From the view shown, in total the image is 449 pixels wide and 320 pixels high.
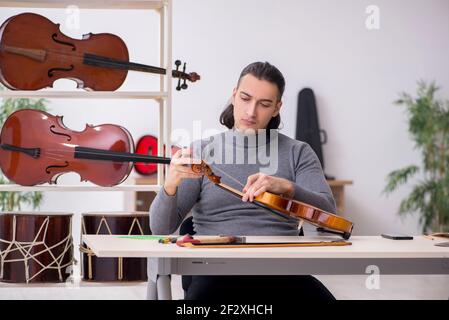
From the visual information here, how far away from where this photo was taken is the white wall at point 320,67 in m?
5.89

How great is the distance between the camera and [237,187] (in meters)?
2.37

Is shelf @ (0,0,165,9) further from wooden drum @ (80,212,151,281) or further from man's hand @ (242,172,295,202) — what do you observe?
man's hand @ (242,172,295,202)

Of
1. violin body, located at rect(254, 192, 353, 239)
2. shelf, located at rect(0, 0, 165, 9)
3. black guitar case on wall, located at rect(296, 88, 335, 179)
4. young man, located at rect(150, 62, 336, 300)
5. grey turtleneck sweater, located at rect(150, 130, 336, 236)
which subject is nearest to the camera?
violin body, located at rect(254, 192, 353, 239)

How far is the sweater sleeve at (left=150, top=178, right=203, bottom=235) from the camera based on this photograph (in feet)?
7.04

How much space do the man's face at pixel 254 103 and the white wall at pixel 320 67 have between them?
3.53m

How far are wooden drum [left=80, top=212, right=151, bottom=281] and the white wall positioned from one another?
8.00 ft

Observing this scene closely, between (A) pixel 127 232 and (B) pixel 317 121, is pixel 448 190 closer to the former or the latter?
(B) pixel 317 121

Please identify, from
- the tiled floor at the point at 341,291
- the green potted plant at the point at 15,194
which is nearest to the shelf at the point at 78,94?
the tiled floor at the point at 341,291

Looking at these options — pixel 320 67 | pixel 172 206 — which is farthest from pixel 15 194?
pixel 172 206

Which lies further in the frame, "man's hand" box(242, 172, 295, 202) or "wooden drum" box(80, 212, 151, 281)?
"wooden drum" box(80, 212, 151, 281)

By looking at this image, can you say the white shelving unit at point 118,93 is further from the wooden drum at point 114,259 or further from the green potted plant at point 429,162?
the green potted plant at point 429,162

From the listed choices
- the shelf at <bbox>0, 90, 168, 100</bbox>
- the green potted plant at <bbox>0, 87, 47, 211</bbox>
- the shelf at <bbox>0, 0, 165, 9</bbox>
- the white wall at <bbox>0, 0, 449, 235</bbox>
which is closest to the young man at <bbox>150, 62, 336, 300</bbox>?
the shelf at <bbox>0, 90, 168, 100</bbox>

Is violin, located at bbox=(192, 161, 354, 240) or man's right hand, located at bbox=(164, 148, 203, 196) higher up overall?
man's right hand, located at bbox=(164, 148, 203, 196)
